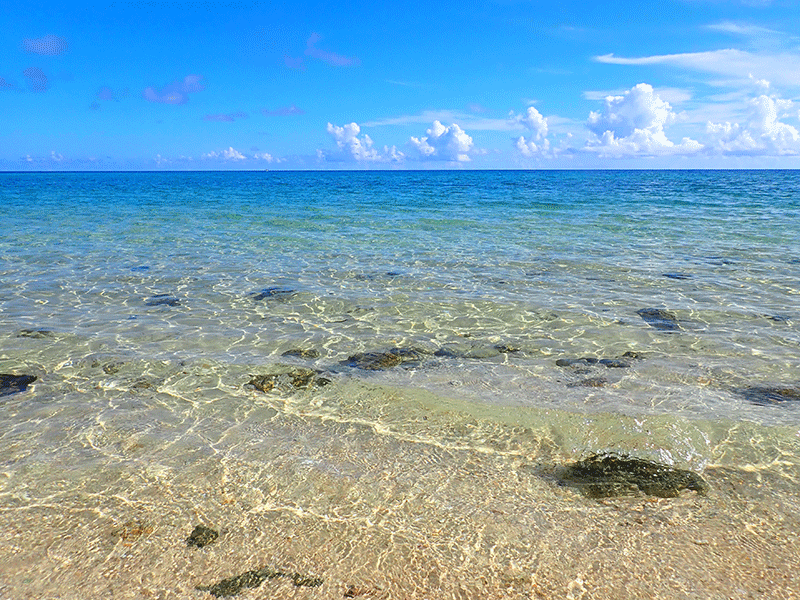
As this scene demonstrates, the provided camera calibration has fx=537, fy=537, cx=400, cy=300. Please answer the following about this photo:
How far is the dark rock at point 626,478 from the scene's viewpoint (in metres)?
4.51

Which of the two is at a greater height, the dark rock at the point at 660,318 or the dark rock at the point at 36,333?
the dark rock at the point at 36,333

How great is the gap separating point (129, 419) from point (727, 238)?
19.8 meters

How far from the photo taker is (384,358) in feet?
25.0

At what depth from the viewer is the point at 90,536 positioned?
3.93m

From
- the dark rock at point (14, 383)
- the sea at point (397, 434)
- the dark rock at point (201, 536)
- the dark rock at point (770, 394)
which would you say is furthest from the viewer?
the dark rock at point (14, 383)

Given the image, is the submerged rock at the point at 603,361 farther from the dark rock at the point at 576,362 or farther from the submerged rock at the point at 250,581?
the submerged rock at the point at 250,581

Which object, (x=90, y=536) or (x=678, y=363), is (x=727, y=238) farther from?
(x=90, y=536)

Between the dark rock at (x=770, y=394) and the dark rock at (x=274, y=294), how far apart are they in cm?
784

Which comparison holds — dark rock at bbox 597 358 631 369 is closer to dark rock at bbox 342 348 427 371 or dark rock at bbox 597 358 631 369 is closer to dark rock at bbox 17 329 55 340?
dark rock at bbox 342 348 427 371

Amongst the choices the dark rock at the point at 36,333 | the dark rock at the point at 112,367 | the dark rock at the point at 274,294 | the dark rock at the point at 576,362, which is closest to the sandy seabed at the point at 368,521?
the dark rock at the point at 112,367

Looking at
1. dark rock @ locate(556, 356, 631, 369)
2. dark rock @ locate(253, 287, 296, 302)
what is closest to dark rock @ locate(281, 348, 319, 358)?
dark rock @ locate(253, 287, 296, 302)

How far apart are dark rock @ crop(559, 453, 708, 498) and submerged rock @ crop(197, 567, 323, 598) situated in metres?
2.34

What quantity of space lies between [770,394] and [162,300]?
1008 cm

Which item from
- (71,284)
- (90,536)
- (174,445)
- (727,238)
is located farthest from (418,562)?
(727,238)
